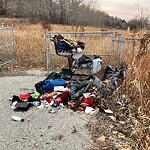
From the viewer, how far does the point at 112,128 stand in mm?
4102

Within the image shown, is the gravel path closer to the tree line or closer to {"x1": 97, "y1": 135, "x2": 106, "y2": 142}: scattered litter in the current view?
{"x1": 97, "y1": 135, "x2": 106, "y2": 142}: scattered litter

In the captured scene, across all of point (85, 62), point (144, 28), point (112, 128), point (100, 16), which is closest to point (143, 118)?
point (112, 128)

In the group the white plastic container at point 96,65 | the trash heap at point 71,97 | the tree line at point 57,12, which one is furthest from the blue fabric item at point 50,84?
the tree line at point 57,12

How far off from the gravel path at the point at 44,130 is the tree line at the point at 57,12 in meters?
28.5

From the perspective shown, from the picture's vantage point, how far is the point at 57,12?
34.5m

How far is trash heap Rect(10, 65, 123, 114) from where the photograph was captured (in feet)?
16.1

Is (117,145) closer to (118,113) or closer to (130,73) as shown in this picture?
(118,113)

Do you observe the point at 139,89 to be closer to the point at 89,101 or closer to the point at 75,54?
the point at 89,101

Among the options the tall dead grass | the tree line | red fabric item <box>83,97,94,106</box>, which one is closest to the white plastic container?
the tall dead grass

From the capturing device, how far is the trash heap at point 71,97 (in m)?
4.92

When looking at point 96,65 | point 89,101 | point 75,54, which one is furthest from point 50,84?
point 96,65

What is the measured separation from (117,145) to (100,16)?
Answer: 1497 inches

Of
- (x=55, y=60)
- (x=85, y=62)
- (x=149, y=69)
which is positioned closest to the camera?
(x=149, y=69)

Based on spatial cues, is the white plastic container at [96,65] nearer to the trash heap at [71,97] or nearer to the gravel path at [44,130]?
the trash heap at [71,97]
